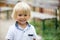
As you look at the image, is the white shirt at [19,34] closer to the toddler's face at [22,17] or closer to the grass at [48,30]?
the toddler's face at [22,17]

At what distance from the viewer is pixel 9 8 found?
3.32 meters

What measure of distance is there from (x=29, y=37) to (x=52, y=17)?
1370 mm

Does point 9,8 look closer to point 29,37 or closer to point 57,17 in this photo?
point 57,17

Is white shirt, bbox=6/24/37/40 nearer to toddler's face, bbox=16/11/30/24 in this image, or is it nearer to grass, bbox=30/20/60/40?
toddler's face, bbox=16/11/30/24

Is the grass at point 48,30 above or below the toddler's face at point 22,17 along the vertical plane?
below

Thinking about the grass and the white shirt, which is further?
the grass

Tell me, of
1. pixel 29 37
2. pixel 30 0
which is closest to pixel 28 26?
pixel 29 37

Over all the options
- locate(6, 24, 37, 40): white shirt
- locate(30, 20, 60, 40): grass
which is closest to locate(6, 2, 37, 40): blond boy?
locate(6, 24, 37, 40): white shirt

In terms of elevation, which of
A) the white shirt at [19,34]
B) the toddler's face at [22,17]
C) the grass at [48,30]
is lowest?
the grass at [48,30]

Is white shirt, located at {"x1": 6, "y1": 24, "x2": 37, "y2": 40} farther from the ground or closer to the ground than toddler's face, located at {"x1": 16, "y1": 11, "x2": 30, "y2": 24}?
closer to the ground

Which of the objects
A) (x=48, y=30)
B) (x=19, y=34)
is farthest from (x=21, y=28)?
(x=48, y=30)

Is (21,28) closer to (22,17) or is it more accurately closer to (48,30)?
(22,17)

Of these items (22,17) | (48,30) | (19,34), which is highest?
(22,17)

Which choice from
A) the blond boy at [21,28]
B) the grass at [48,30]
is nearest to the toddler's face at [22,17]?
the blond boy at [21,28]
